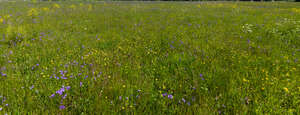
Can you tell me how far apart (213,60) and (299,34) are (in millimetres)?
4249

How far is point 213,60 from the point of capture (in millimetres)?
3441

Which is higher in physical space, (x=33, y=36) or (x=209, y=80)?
(x=33, y=36)

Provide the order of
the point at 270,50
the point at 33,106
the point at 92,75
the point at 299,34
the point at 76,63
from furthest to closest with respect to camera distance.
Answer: the point at 299,34 < the point at 270,50 < the point at 76,63 < the point at 92,75 < the point at 33,106

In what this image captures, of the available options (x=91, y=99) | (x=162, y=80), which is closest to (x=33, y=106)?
(x=91, y=99)

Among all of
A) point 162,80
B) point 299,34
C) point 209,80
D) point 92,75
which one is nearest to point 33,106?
point 92,75

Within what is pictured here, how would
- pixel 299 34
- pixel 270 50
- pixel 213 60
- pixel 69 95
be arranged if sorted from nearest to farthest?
pixel 69 95
pixel 213 60
pixel 270 50
pixel 299 34

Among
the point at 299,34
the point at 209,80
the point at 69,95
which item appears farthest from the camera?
the point at 299,34

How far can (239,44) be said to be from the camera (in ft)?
14.8

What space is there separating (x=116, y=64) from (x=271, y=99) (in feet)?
9.14

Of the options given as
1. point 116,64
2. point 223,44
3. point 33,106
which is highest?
point 223,44

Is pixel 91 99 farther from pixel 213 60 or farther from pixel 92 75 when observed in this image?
pixel 213 60

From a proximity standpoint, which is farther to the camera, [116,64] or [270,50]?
[270,50]

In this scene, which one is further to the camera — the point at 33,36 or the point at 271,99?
the point at 33,36

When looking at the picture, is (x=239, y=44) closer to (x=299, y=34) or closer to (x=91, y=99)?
(x=299, y=34)
